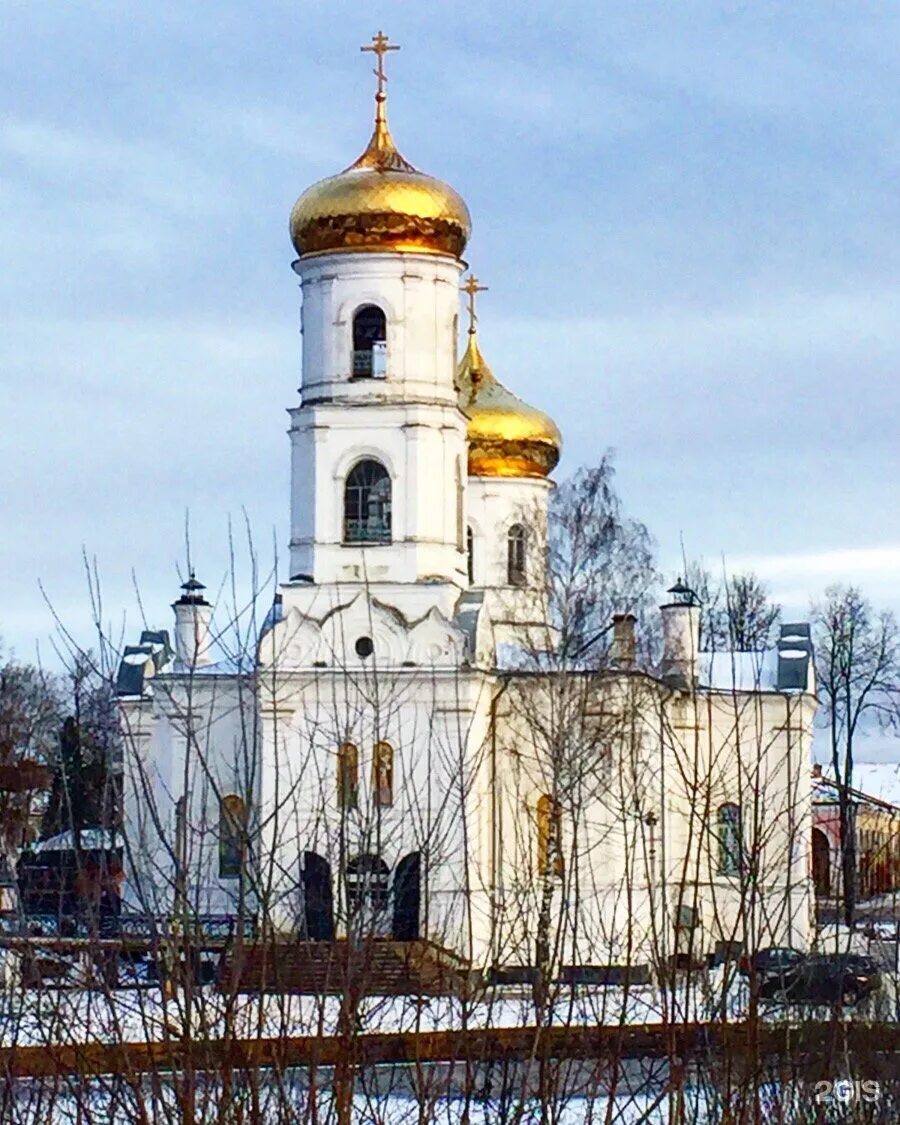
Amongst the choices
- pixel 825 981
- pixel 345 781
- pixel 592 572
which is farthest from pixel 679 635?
pixel 825 981

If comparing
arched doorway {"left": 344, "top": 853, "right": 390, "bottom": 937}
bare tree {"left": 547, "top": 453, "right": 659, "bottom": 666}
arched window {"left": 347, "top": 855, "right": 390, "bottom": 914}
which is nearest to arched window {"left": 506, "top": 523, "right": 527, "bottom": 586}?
bare tree {"left": 547, "top": 453, "right": 659, "bottom": 666}

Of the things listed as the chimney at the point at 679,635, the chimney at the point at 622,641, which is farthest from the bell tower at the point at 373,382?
the chimney at the point at 679,635

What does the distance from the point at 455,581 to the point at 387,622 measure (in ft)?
4.50

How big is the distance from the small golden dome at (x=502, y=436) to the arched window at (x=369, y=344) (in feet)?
21.6

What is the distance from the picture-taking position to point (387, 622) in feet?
117

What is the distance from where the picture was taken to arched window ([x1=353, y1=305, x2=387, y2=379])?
35781 mm

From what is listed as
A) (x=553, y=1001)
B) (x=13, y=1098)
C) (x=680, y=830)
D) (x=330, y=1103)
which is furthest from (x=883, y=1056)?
(x=680, y=830)

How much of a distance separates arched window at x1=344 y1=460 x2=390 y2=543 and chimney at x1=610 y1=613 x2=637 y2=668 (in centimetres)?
397

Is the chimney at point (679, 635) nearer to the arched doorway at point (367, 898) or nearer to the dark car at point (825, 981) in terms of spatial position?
the dark car at point (825, 981)

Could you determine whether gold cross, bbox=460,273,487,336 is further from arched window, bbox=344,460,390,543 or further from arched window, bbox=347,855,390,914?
arched window, bbox=347,855,390,914

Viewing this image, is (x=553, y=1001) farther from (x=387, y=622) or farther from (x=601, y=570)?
(x=601, y=570)

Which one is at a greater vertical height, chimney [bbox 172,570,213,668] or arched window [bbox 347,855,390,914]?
chimney [bbox 172,570,213,668]

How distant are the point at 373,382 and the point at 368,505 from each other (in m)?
1.79

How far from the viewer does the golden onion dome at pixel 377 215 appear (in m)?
35.6
